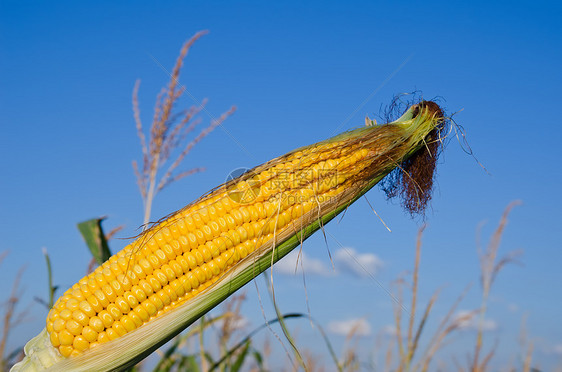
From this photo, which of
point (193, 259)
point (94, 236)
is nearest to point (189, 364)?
point (94, 236)

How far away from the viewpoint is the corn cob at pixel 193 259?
221 centimetres

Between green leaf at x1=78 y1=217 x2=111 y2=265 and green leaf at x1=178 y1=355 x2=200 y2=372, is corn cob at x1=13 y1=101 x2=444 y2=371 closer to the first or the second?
green leaf at x1=78 y1=217 x2=111 y2=265

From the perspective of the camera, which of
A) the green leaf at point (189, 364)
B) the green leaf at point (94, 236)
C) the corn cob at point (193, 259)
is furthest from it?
the green leaf at point (189, 364)

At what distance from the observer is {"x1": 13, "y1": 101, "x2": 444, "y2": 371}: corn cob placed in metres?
2.21

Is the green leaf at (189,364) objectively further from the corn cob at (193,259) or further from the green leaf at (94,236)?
the corn cob at (193,259)

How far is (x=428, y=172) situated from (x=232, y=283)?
1.65 metres

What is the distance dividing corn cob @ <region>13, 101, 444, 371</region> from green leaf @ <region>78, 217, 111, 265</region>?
2.55ft

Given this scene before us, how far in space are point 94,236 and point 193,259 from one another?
1135 millimetres

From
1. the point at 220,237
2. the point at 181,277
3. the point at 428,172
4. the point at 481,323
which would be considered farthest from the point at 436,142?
the point at 181,277

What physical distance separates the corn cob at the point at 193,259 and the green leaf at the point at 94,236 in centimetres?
78

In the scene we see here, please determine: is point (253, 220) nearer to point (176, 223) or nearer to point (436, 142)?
point (176, 223)

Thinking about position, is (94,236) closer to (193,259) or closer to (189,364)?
(193,259)

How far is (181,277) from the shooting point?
2309mm

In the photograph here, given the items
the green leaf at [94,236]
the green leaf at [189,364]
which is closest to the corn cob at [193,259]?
the green leaf at [94,236]
